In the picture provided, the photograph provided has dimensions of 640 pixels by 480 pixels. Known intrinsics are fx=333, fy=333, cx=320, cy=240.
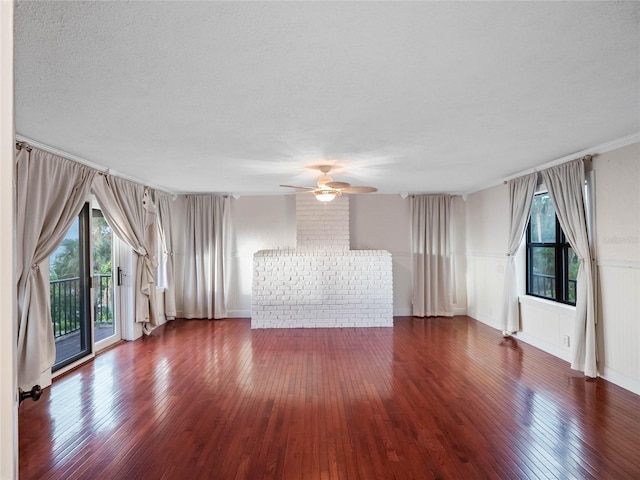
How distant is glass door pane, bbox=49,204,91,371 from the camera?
3.88 m

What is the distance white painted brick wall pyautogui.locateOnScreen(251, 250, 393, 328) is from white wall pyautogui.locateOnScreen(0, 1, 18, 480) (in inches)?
206

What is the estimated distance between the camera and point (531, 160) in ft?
12.6

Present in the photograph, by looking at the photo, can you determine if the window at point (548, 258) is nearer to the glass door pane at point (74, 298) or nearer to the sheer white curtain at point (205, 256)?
the sheer white curtain at point (205, 256)

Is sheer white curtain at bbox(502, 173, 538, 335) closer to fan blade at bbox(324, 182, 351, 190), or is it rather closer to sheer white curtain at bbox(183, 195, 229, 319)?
fan blade at bbox(324, 182, 351, 190)

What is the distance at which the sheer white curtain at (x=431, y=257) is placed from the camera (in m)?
6.23

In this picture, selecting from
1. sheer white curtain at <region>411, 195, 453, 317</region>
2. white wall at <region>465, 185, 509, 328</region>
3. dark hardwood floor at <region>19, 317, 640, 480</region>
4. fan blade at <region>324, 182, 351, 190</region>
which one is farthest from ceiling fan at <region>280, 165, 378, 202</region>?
sheer white curtain at <region>411, 195, 453, 317</region>

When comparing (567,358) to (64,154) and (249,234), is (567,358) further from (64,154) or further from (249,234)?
(64,154)

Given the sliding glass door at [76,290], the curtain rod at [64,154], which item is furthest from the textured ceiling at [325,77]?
the sliding glass door at [76,290]

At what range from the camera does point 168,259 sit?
5918 millimetres

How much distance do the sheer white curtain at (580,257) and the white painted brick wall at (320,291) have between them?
2.65 metres

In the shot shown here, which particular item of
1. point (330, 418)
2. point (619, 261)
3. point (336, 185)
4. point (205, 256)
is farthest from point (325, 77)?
point (205, 256)

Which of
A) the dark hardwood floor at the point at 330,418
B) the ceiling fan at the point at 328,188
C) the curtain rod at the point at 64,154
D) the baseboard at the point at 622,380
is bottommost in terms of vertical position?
the dark hardwood floor at the point at 330,418


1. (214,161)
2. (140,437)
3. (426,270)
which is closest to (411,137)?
(214,161)

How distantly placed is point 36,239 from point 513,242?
5.55 meters
